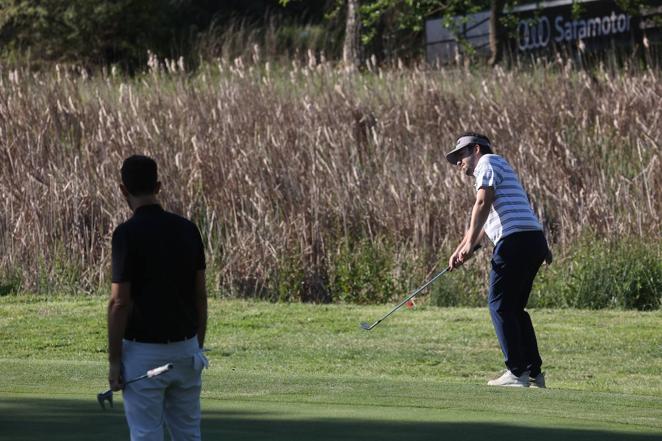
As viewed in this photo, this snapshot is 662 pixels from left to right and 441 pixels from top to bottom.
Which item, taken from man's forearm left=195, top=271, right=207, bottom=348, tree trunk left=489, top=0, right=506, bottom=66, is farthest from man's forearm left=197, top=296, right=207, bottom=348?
tree trunk left=489, top=0, right=506, bottom=66

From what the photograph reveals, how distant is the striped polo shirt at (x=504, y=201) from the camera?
8211mm

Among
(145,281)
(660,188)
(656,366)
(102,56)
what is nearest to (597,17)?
(102,56)

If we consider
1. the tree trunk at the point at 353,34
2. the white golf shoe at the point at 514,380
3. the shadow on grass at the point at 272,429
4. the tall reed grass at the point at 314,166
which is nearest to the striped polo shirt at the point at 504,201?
the white golf shoe at the point at 514,380

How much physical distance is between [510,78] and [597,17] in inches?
315

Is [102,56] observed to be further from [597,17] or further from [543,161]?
[543,161]

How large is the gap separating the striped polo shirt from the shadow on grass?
7.84 ft

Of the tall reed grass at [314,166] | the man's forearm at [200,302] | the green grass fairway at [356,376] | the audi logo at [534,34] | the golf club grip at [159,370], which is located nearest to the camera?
the golf club grip at [159,370]

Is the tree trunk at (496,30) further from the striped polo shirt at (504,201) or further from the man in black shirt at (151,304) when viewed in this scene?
the man in black shirt at (151,304)

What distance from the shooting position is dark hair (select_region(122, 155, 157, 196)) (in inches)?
173

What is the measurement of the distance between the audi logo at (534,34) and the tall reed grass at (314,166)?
21.3 feet

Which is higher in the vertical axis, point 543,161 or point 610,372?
point 543,161

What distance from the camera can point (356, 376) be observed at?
894 centimetres

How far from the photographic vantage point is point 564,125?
16.8 metres

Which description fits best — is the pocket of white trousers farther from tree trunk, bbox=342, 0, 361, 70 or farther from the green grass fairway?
tree trunk, bbox=342, 0, 361, 70
